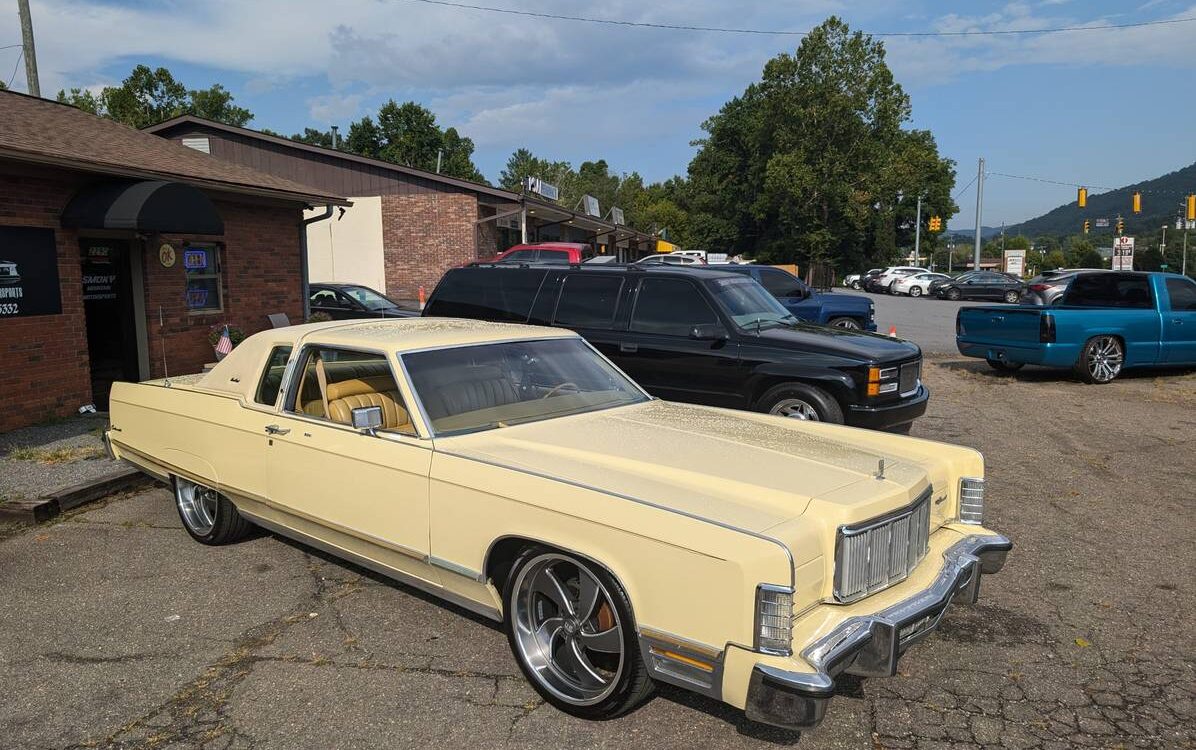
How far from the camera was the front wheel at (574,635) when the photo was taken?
2994 millimetres

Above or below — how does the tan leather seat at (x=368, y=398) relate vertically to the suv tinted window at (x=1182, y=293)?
below

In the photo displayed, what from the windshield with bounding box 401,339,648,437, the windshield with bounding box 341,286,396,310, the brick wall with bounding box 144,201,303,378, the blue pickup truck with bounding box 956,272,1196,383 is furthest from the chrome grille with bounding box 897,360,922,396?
the windshield with bounding box 341,286,396,310

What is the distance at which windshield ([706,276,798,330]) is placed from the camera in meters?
7.65

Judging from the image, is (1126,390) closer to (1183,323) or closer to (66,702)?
(1183,323)

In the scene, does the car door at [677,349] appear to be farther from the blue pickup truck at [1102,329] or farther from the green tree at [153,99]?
the green tree at [153,99]

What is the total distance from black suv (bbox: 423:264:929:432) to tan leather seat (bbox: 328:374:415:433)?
343cm

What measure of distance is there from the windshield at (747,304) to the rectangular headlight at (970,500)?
3.81 meters

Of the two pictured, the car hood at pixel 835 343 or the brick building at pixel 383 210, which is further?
the brick building at pixel 383 210

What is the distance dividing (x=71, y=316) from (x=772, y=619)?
369 inches

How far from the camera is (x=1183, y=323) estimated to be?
12.0 m

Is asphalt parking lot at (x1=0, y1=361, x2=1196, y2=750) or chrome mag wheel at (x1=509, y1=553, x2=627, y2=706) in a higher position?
chrome mag wheel at (x1=509, y1=553, x2=627, y2=706)

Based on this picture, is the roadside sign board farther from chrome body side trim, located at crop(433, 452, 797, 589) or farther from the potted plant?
chrome body side trim, located at crop(433, 452, 797, 589)

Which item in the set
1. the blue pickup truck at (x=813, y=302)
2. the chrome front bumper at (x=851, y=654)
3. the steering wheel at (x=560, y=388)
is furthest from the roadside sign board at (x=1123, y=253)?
the chrome front bumper at (x=851, y=654)

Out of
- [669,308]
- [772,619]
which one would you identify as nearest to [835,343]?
[669,308]
